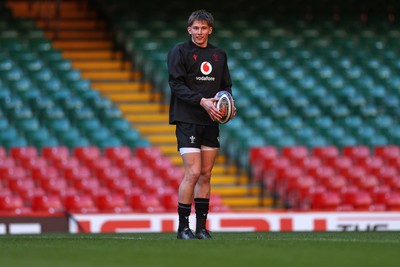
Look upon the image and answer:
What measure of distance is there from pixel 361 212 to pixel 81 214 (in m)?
4.06

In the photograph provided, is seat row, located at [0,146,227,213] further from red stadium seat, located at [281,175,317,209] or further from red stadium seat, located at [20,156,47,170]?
red stadium seat, located at [281,175,317,209]

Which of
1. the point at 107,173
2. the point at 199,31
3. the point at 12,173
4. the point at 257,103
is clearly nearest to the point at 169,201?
the point at 107,173

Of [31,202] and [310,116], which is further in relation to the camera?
[310,116]

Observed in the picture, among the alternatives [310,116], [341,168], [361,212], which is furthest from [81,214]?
[310,116]

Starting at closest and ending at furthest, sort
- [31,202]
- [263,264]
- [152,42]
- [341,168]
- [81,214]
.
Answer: [263,264], [81,214], [31,202], [341,168], [152,42]

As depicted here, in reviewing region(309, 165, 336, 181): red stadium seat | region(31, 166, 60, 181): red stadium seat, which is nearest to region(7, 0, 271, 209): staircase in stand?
region(309, 165, 336, 181): red stadium seat

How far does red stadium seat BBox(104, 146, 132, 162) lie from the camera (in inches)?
767

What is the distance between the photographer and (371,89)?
23438 mm

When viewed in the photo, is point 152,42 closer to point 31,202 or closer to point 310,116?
point 310,116

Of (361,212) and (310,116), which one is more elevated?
(310,116)

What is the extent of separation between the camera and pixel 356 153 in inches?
A: 821

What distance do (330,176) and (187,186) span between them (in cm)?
1002

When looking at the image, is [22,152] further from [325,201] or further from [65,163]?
[325,201]

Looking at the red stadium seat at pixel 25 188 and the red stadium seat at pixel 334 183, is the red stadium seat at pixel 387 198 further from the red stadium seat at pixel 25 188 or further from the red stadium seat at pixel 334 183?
the red stadium seat at pixel 25 188
